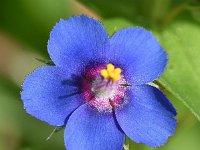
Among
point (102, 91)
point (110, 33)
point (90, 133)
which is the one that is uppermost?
point (110, 33)

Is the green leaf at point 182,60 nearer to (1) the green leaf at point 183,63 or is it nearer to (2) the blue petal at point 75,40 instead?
(1) the green leaf at point 183,63

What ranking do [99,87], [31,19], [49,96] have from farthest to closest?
1. [31,19]
2. [99,87]
3. [49,96]

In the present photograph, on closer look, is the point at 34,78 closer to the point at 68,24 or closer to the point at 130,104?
the point at 68,24

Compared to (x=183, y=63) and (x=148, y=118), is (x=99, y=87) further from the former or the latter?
(x=183, y=63)

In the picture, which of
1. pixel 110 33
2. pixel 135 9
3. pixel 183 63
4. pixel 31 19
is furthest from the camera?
pixel 31 19

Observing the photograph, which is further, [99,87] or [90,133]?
[99,87]

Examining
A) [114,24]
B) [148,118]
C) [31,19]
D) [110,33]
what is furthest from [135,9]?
[148,118]

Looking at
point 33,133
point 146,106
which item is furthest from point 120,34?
point 33,133
